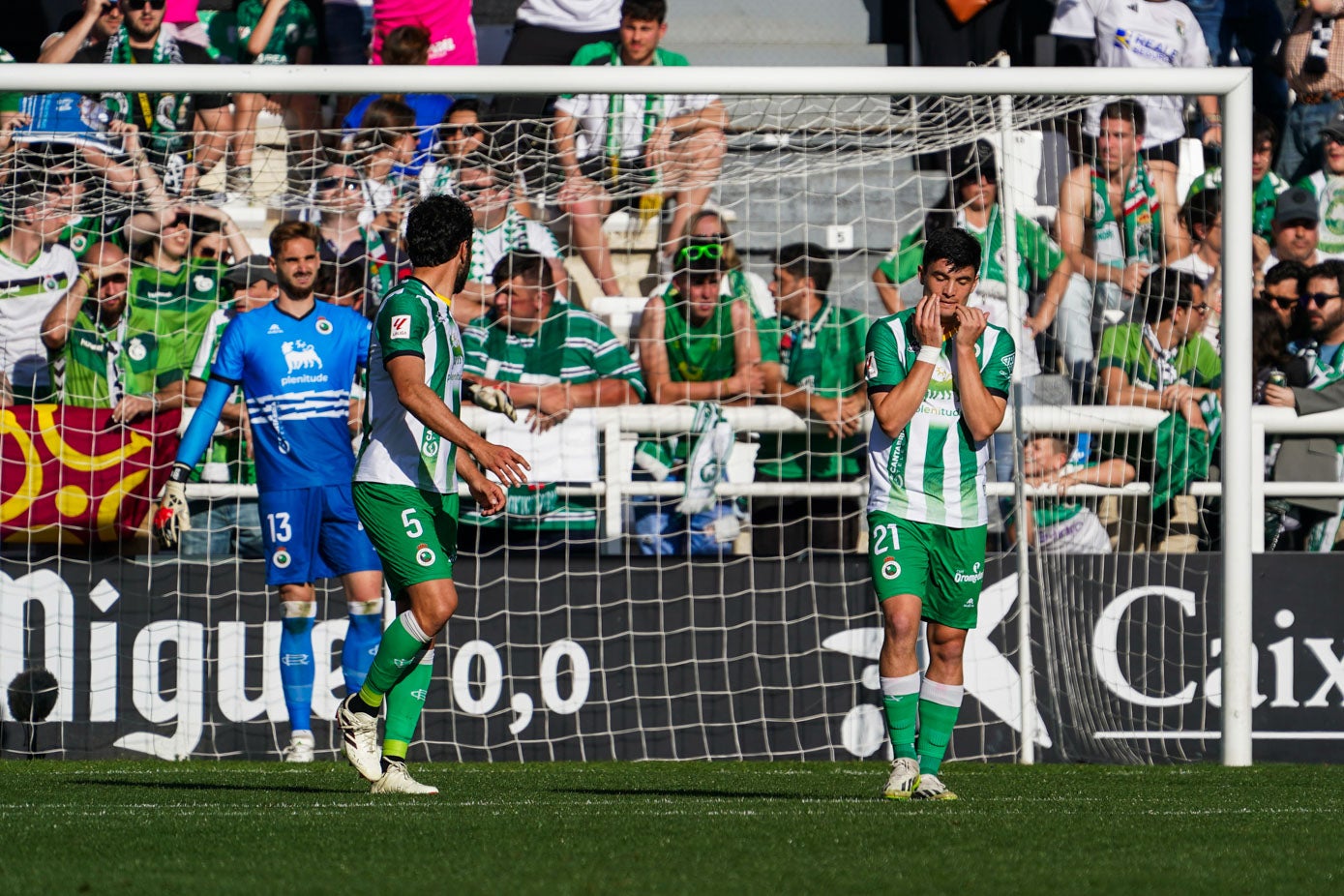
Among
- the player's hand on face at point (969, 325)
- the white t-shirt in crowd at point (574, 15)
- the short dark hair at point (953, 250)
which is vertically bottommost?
the player's hand on face at point (969, 325)

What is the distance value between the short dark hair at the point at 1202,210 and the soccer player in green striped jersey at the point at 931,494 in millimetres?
4861

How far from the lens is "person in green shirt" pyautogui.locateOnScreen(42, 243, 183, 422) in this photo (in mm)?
9328

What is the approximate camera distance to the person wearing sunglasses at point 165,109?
966 centimetres

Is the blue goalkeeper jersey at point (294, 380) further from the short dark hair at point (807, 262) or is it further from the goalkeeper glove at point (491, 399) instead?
the short dark hair at point (807, 262)

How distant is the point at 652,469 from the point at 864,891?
5.80m

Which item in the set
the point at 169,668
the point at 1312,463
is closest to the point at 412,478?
the point at 169,668

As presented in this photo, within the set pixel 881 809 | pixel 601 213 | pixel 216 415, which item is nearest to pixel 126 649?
pixel 216 415

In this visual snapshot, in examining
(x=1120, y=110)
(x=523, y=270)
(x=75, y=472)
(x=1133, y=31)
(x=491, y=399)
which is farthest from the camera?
(x=1133, y=31)

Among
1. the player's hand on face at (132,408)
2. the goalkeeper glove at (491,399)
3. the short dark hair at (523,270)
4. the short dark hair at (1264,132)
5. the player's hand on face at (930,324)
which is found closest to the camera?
the player's hand on face at (930,324)

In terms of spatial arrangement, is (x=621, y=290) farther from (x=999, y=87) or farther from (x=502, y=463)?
(x=502, y=463)

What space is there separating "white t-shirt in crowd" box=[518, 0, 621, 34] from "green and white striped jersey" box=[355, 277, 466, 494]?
6.50 meters

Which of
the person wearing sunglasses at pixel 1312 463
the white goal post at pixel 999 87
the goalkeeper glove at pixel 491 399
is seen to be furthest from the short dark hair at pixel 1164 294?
the goalkeeper glove at pixel 491 399

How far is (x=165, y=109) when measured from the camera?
10391 millimetres

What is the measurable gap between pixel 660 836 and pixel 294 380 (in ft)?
12.1
